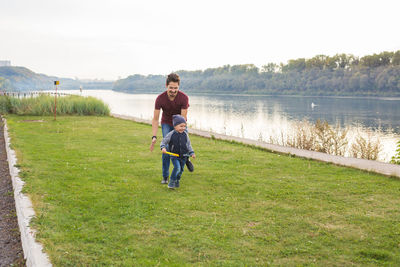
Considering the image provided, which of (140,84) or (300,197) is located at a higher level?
(140,84)

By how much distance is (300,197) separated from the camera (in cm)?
539

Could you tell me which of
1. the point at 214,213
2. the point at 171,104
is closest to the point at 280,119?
the point at 171,104

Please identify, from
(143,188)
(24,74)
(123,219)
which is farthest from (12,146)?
(24,74)

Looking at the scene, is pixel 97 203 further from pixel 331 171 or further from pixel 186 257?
pixel 331 171

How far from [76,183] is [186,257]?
3.31m

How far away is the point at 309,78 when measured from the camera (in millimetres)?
92688

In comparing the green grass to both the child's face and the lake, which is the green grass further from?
the lake

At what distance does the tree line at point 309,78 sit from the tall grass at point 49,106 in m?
69.2

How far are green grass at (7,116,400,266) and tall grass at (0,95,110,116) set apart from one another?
1297 cm

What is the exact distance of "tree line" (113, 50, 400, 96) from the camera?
7739 cm

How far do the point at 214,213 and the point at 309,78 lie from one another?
9453cm

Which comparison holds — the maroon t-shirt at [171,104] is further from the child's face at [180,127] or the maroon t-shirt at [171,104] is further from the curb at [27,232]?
the curb at [27,232]

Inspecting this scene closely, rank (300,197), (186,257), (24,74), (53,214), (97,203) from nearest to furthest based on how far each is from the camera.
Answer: (186,257)
(53,214)
(97,203)
(300,197)
(24,74)

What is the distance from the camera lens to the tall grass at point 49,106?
20.0 meters
